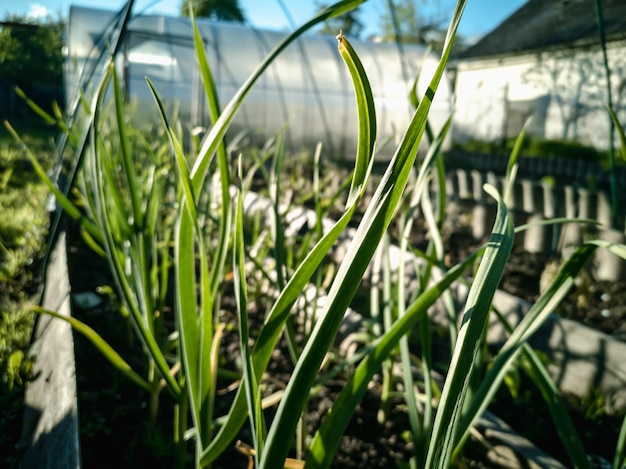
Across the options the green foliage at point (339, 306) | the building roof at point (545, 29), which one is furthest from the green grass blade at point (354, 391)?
the building roof at point (545, 29)

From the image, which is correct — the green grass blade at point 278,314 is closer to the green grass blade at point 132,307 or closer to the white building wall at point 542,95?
the green grass blade at point 132,307

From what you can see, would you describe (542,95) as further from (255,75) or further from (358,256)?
(358,256)

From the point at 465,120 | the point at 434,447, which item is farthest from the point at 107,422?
the point at 465,120

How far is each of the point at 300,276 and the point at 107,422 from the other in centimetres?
63

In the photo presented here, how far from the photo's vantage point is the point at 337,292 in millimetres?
279

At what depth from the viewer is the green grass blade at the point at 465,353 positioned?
25 centimetres

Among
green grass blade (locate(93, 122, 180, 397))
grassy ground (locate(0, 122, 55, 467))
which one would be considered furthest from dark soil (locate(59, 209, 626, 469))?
green grass blade (locate(93, 122, 180, 397))

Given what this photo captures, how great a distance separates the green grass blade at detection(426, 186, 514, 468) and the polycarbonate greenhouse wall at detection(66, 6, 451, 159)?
5066 mm

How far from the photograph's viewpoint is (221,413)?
84 cm

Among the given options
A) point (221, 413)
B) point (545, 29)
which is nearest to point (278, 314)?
point (221, 413)

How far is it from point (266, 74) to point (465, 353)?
617 cm

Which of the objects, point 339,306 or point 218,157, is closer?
point 339,306

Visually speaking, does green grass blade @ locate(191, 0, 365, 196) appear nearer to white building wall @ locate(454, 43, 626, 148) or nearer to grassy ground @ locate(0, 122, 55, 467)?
grassy ground @ locate(0, 122, 55, 467)

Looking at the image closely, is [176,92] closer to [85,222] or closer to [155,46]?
[155,46]
